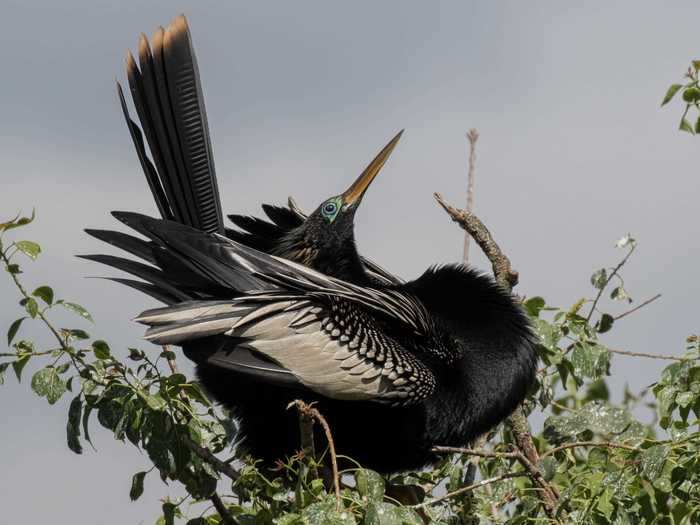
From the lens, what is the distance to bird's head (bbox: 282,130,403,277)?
15.7ft

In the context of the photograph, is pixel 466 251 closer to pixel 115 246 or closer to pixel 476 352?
pixel 476 352

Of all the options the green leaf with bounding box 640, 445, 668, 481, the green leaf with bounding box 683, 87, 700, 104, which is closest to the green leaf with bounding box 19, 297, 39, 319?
the green leaf with bounding box 640, 445, 668, 481

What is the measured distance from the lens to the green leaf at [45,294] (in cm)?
335

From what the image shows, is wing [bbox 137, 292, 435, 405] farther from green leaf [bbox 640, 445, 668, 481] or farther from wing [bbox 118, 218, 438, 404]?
green leaf [bbox 640, 445, 668, 481]

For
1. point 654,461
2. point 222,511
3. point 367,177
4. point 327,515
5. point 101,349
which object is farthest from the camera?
point 367,177

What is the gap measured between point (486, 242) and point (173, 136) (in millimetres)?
1389

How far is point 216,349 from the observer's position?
12.8ft

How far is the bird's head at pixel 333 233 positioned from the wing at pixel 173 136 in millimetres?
380

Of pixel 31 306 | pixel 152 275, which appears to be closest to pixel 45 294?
pixel 31 306

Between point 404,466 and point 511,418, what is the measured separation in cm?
47

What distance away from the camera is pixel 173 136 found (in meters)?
4.67

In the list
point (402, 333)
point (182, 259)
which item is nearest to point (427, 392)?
point (402, 333)

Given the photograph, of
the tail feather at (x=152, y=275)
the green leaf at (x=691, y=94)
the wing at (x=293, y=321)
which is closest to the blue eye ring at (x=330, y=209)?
the wing at (x=293, y=321)

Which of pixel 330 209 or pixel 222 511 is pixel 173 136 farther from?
pixel 222 511
